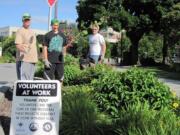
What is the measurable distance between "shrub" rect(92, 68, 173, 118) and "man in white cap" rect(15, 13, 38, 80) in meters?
1.99

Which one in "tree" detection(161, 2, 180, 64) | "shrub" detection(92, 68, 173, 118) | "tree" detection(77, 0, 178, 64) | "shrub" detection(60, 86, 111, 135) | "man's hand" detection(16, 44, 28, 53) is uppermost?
"tree" detection(77, 0, 178, 64)

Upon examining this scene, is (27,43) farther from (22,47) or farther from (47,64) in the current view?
(47,64)

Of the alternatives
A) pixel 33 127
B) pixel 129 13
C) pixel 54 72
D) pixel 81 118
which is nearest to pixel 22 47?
pixel 54 72

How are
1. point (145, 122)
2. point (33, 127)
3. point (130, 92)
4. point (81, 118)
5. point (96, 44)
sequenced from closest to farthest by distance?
1. point (145, 122)
2. point (33, 127)
3. point (81, 118)
4. point (130, 92)
5. point (96, 44)

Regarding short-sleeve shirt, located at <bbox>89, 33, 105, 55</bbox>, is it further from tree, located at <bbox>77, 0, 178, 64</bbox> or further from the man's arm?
tree, located at <bbox>77, 0, 178, 64</bbox>

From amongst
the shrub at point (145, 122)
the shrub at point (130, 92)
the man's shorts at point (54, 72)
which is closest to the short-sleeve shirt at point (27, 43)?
the man's shorts at point (54, 72)

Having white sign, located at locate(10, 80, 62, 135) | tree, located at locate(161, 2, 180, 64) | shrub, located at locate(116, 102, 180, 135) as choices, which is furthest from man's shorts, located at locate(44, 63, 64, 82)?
tree, located at locate(161, 2, 180, 64)

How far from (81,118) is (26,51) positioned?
3.20 m

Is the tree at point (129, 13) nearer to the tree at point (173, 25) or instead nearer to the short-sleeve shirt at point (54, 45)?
the tree at point (173, 25)

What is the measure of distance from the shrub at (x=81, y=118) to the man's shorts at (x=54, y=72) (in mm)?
3142

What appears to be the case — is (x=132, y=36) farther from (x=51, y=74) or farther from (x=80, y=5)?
(x=51, y=74)

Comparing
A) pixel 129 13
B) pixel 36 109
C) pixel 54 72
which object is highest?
pixel 129 13

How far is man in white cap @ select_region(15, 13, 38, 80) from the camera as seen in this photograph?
10674mm

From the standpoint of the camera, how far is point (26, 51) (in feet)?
34.9
